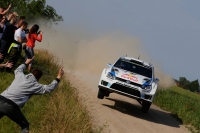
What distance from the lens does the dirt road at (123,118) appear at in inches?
512

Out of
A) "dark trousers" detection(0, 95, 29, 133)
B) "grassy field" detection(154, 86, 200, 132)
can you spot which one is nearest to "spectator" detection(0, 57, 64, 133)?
"dark trousers" detection(0, 95, 29, 133)

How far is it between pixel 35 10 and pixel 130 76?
81.2 ft

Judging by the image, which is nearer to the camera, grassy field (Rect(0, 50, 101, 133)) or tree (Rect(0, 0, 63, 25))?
grassy field (Rect(0, 50, 101, 133))

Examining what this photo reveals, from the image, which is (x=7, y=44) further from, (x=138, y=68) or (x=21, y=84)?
(x=21, y=84)

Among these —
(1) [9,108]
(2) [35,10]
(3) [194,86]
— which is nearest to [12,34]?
(1) [9,108]

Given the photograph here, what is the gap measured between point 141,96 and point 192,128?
365cm

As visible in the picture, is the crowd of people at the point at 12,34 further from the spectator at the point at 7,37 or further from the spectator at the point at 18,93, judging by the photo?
Answer: the spectator at the point at 18,93

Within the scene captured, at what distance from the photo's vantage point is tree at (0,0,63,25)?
37.7 meters

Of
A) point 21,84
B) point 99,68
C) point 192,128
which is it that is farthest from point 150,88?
point 99,68

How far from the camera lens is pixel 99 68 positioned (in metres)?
32.9

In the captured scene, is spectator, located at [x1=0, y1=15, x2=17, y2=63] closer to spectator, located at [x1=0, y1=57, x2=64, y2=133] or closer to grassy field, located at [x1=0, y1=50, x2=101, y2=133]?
grassy field, located at [x1=0, y1=50, x2=101, y2=133]

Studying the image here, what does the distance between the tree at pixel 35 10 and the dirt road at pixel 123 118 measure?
20.2 m

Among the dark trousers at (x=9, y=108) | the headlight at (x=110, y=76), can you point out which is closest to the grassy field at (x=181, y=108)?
the headlight at (x=110, y=76)

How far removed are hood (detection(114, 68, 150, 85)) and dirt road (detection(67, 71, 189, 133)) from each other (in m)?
1.25
